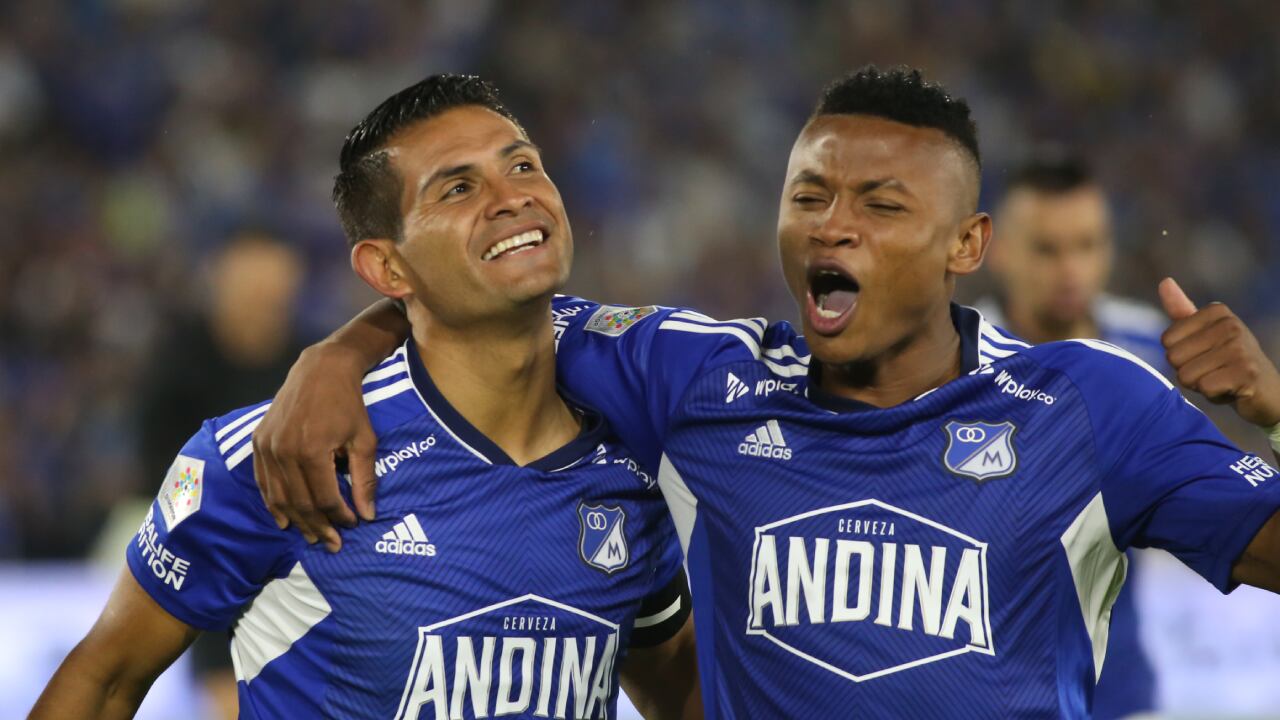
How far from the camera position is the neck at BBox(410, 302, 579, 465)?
3.29 metres

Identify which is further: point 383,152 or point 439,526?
point 383,152

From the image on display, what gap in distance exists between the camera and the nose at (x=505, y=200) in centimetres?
327

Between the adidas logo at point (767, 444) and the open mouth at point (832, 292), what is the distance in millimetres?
257

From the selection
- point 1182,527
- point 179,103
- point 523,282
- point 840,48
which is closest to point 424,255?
point 523,282

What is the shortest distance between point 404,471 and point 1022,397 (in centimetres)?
125

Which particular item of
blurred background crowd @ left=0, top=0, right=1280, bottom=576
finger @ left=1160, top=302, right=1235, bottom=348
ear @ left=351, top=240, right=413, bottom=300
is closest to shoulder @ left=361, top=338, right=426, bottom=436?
ear @ left=351, top=240, right=413, bottom=300

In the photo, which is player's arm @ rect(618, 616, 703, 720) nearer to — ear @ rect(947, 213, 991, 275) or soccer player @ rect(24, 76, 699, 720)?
soccer player @ rect(24, 76, 699, 720)

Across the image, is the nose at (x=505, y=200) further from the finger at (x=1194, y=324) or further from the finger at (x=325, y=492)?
the finger at (x=1194, y=324)

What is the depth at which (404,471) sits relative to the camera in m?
3.16

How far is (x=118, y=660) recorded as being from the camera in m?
3.16

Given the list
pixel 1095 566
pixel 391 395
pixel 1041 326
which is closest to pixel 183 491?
pixel 391 395

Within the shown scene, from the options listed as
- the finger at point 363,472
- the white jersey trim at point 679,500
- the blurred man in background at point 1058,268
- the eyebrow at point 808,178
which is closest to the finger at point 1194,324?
the eyebrow at point 808,178

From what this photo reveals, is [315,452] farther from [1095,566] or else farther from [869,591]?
[1095,566]

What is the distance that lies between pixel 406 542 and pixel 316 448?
0.28 meters
